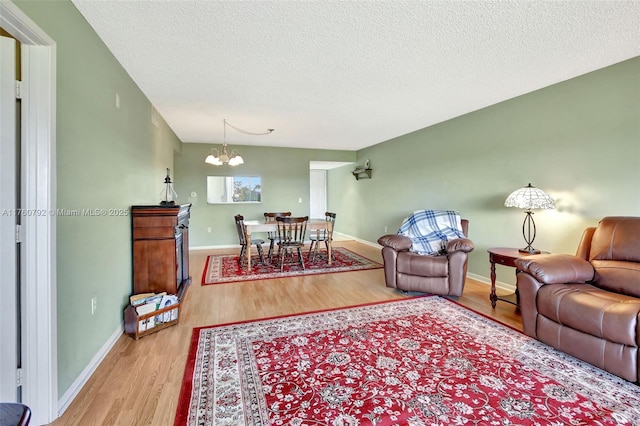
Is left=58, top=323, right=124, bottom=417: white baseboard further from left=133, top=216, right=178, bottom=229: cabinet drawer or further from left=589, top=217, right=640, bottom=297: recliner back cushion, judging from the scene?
left=589, top=217, right=640, bottom=297: recliner back cushion

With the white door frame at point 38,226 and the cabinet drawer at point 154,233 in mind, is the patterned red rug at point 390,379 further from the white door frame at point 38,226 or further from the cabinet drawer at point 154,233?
the cabinet drawer at point 154,233

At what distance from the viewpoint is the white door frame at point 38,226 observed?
1.43 metres

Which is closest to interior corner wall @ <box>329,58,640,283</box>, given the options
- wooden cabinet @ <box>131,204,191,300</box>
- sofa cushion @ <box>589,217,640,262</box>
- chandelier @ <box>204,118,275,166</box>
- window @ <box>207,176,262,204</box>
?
sofa cushion @ <box>589,217,640,262</box>

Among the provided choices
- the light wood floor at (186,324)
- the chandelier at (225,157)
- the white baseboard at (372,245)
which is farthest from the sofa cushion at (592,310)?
the chandelier at (225,157)

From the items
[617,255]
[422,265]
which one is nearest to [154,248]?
[422,265]

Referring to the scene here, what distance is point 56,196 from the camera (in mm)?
1558

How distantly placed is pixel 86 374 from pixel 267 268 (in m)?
2.86

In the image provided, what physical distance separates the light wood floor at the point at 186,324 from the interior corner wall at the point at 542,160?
91cm

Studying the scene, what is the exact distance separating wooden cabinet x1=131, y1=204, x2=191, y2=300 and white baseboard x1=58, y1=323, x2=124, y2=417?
1.55 feet

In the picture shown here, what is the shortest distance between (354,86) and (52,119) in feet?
8.36

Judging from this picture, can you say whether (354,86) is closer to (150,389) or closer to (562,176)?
(562,176)

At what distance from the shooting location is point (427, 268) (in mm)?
3230

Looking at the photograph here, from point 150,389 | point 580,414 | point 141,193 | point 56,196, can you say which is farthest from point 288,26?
point 580,414

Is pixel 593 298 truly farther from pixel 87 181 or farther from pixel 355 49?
pixel 87 181
